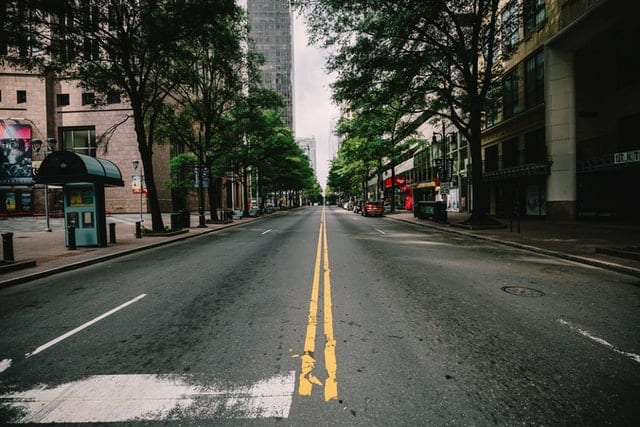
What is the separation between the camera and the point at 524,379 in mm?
3096

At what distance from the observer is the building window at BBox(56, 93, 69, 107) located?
4278 cm

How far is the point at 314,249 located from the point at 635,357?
9081 millimetres

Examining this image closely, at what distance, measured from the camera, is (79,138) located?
4281 cm

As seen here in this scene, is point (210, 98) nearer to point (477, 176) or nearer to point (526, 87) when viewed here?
point (477, 176)

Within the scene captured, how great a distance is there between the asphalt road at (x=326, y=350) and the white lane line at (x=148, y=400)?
2 cm

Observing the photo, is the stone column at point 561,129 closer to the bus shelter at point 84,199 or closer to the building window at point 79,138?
the bus shelter at point 84,199

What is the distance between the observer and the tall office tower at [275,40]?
498 ft

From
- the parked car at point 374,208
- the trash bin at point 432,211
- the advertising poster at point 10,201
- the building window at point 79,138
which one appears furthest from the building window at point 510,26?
the advertising poster at point 10,201

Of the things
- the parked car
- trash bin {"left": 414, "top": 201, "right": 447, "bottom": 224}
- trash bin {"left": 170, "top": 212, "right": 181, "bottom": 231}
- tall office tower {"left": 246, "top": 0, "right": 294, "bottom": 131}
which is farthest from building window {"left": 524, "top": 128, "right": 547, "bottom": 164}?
tall office tower {"left": 246, "top": 0, "right": 294, "bottom": 131}

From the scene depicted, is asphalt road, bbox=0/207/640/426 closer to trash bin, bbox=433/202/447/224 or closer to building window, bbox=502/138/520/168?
trash bin, bbox=433/202/447/224

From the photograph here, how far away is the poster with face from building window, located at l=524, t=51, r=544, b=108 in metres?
50.6

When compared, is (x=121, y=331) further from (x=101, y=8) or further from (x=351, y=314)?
(x=101, y=8)

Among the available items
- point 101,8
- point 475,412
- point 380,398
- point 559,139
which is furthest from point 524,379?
point 559,139

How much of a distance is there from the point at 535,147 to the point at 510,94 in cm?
609
